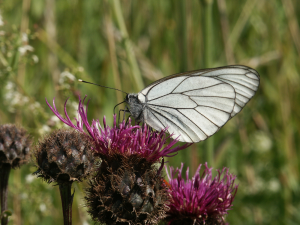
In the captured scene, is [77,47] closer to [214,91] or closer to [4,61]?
[4,61]

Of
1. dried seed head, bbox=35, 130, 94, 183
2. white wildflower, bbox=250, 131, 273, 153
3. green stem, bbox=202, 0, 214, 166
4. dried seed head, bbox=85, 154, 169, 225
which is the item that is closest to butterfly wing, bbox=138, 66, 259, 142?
green stem, bbox=202, 0, 214, 166

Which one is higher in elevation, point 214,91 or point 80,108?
point 214,91

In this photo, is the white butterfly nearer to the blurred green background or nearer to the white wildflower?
the blurred green background

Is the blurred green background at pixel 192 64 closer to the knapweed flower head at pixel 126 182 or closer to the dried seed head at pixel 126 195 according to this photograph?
the knapweed flower head at pixel 126 182

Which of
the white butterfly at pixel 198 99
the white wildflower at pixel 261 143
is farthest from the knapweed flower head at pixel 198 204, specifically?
the white wildflower at pixel 261 143

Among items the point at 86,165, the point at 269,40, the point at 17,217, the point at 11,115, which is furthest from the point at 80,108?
the point at 269,40

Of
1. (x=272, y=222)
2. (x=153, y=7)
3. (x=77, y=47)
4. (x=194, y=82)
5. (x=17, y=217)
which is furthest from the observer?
(x=153, y=7)
